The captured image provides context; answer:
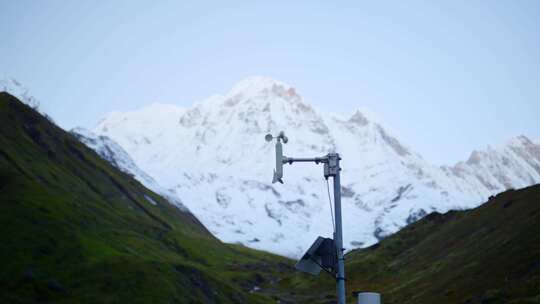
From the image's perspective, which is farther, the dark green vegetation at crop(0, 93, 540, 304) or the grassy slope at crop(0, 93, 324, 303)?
the grassy slope at crop(0, 93, 324, 303)

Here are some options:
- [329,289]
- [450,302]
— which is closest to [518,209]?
[450,302]

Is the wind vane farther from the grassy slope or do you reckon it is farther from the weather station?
the grassy slope

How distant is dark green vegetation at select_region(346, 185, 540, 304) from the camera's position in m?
106

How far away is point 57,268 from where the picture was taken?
124 metres

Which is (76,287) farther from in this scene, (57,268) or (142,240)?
(142,240)

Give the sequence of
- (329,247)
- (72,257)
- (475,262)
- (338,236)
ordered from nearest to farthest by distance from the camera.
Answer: (338,236) < (329,247) < (72,257) < (475,262)

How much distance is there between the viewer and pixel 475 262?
130625mm

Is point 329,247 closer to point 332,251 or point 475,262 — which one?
point 332,251

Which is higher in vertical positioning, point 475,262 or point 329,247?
point 475,262

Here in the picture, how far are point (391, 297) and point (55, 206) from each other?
7780 cm

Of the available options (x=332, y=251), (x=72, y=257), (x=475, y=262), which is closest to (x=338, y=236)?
(x=332, y=251)

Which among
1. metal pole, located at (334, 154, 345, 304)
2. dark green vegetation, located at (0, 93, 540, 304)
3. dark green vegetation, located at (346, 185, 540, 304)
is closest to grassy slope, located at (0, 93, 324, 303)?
dark green vegetation, located at (0, 93, 540, 304)

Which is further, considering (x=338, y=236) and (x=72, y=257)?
(x=72, y=257)

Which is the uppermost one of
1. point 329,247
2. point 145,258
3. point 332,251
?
point 145,258
